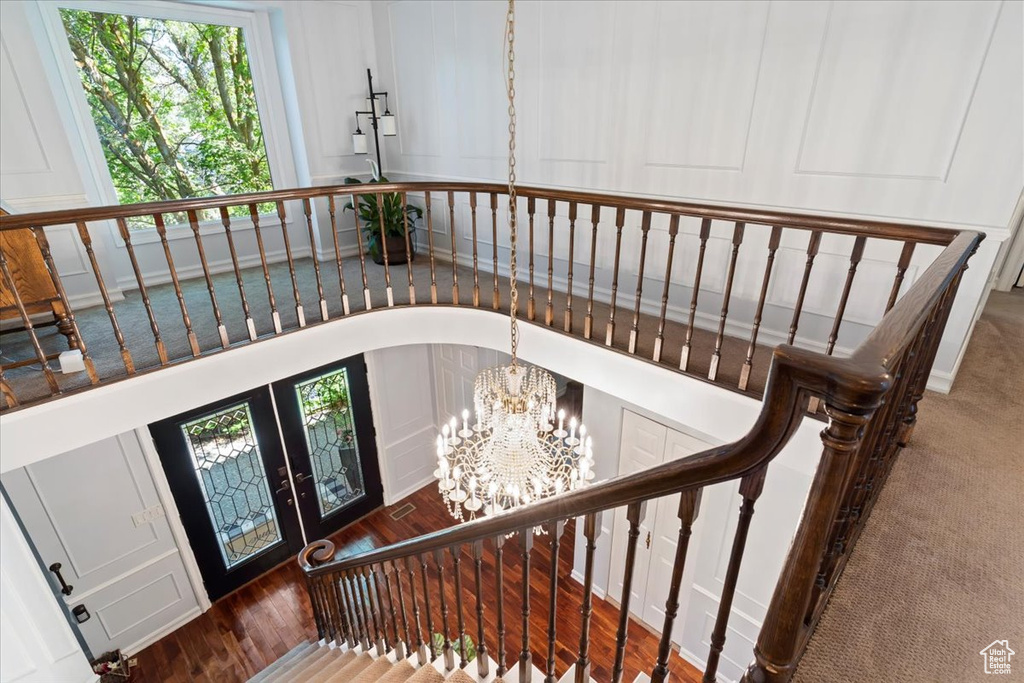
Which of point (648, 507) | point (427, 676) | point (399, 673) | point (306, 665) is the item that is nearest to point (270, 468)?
point (306, 665)

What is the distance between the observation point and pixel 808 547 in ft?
2.47

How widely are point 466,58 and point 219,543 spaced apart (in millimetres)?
5100

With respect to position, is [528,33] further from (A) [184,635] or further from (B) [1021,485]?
(A) [184,635]

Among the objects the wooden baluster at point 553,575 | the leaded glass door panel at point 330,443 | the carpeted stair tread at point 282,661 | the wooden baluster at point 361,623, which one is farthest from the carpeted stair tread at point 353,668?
the leaded glass door panel at point 330,443

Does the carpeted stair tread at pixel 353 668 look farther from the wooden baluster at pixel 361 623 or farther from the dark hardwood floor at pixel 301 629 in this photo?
the dark hardwood floor at pixel 301 629

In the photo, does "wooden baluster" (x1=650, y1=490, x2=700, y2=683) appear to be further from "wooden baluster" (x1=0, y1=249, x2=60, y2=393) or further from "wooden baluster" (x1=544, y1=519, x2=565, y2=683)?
"wooden baluster" (x1=0, y1=249, x2=60, y2=393)

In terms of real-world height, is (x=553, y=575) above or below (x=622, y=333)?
above

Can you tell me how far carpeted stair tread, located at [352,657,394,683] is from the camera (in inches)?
105

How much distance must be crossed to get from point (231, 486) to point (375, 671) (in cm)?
269

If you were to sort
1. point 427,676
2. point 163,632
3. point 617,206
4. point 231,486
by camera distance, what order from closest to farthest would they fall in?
point 427,676
point 617,206
point 163,632
point 231,486

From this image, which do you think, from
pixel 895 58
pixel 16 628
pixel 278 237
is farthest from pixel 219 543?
pixel 895 58

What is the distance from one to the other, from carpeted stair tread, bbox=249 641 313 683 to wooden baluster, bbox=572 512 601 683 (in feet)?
11.2

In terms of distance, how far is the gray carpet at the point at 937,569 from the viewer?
42.9 inches

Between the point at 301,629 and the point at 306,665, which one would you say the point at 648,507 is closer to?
the point at 306,665
